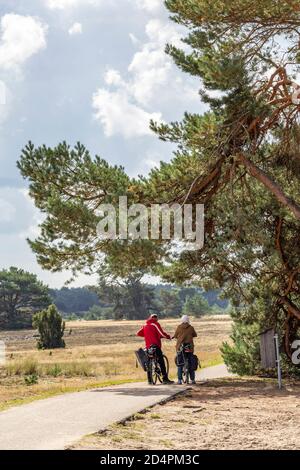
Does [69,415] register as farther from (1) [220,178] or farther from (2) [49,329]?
(2) [49,329]

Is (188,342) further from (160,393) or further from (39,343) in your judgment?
(39,343)

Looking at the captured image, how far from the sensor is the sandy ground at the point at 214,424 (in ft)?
28.4

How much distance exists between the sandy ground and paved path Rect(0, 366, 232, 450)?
32 centimetres

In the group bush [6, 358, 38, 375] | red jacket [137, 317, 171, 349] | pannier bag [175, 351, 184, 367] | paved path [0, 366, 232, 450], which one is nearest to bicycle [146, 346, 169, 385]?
red jacket [137, 317, 171, 349]

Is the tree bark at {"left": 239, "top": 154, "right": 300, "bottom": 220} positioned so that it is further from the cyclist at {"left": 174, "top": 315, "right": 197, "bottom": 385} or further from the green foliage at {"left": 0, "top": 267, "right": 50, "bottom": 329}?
the green foliage at {"left": 0, "top": 267, "right": 50, "bottom": 329}

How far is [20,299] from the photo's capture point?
99.9 m

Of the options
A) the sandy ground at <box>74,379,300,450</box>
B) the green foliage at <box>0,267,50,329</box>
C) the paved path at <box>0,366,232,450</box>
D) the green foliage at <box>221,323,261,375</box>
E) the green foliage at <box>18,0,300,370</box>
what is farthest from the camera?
the green foliage at <box>0,267,50,329</box>

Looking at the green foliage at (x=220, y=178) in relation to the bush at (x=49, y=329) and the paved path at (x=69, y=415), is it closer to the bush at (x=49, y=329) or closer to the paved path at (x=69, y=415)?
the paved path at (x=69, y=415)

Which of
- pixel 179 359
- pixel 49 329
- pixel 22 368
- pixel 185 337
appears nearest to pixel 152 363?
pixel 179 359

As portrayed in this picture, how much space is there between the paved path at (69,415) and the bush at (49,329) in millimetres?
A: 34286

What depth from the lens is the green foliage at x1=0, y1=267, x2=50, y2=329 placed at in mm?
96875

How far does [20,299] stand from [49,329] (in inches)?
2028

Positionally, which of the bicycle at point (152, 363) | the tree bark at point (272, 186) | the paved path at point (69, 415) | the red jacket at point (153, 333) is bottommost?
the paved path at point (69, 415)

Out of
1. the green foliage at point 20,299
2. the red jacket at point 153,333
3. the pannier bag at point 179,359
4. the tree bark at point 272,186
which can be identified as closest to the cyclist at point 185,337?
the pannier bag at point 179,359
